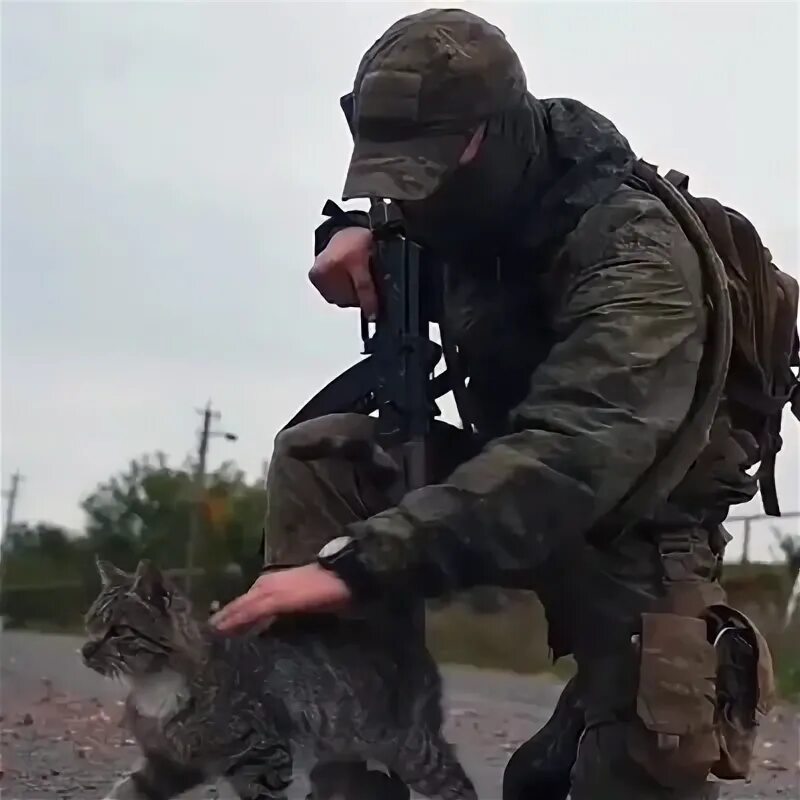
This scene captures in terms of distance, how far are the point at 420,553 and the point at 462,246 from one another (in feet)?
0.78

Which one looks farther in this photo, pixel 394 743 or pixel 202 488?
pixel 202 488

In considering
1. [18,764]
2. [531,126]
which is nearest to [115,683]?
[18,764]

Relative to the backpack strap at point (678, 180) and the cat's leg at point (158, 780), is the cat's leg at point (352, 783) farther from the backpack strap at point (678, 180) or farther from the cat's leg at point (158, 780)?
the backpack strap at point (678, 180)

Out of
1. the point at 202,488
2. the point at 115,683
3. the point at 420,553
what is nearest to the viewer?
the point at 420,553

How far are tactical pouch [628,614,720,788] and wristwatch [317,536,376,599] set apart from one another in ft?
0.66

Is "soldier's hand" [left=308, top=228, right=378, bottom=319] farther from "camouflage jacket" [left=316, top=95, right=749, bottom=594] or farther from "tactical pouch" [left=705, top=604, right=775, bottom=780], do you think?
"tactical pouch" [left=705, top=604, right=775, bottom=780]

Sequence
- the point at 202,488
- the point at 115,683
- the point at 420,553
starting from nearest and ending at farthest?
the point at 420,553
the point at 115,683
the point at 202,488

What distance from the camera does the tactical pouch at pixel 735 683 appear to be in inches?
32.3

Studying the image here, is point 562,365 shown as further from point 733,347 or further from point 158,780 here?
point 158,780

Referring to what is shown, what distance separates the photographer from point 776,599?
1.07 metres

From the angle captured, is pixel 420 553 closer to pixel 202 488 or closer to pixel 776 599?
pixel 202 488

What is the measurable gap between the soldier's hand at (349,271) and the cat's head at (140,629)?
25 cm

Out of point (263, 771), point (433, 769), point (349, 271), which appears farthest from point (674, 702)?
point (349, 271)

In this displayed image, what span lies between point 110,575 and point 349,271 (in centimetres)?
29
